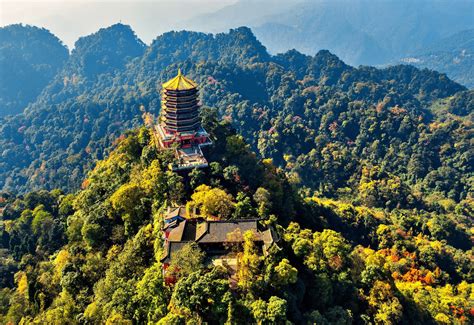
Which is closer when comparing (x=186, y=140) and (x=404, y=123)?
(x=186, y=140)

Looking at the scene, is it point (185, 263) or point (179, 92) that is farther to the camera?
point (179, 92)

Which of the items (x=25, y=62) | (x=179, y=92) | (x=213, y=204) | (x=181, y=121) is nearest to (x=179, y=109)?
(x=181, y=121)

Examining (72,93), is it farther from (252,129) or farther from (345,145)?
(345,145)

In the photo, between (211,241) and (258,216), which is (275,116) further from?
(211,241)

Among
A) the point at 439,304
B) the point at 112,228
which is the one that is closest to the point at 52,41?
the point at 112,228

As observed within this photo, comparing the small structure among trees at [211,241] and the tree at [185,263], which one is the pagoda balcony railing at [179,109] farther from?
the tree at [185,263]

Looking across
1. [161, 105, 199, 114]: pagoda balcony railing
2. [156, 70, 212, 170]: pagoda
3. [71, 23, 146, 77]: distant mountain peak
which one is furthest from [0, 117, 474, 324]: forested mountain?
[71, 23, 146, 77]: distant mountain peak
